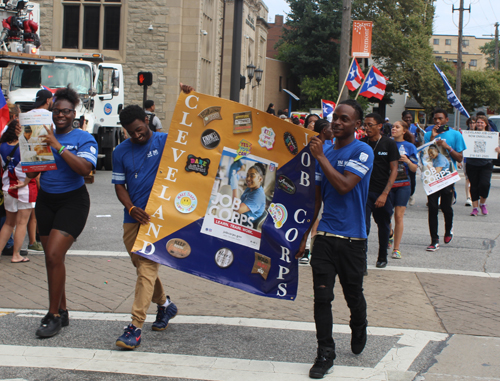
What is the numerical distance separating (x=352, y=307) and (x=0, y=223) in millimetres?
4969

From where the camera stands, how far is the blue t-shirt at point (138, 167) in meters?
4.71

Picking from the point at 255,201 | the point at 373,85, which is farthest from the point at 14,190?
the point at 373,85

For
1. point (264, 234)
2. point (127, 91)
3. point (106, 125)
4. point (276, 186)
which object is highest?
point (127, 91)

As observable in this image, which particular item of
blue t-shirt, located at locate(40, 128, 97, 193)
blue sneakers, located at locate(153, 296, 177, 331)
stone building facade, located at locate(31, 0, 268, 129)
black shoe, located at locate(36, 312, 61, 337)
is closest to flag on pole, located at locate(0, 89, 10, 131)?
blue t-shirt, located at locate(40, 128, 97, 193)

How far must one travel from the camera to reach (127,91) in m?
27.7

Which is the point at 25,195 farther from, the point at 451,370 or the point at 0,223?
the point at 451,370

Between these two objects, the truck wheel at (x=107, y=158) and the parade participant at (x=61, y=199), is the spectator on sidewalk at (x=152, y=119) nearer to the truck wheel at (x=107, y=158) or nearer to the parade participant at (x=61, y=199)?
the truck wheel at (x=107, y=158)

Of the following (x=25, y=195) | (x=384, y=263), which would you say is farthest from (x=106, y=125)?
(x=384, y=263)

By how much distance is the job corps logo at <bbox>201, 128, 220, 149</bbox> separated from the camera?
15.4 ft

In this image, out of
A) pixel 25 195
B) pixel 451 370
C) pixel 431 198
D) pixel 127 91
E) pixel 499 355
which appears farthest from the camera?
pixel 127 91

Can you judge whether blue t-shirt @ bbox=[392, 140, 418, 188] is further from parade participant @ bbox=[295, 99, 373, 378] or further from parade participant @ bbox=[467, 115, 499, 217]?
parade participant @ bbox=[467, 115, 499, 217]

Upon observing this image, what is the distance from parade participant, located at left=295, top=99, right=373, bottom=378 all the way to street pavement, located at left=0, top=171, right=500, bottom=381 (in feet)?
1.23

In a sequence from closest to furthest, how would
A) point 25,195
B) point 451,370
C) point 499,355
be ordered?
point 451,370, point 499,355, point 25,195

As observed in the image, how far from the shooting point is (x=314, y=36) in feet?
166
